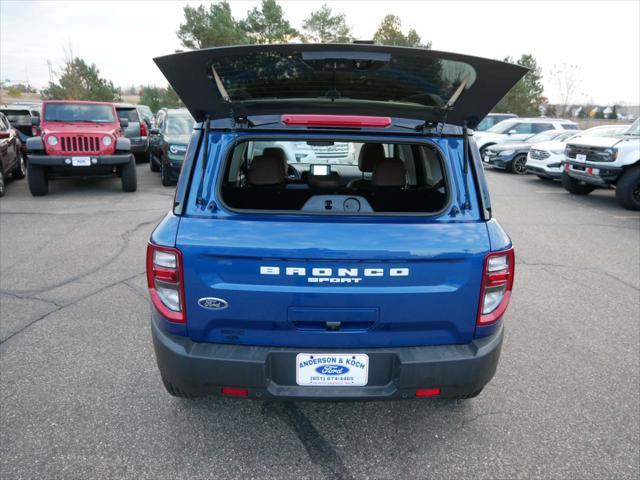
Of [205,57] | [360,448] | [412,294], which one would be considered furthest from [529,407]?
[205,57]

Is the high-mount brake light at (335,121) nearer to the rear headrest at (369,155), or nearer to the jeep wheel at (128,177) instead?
the rear headrest at (369,155)

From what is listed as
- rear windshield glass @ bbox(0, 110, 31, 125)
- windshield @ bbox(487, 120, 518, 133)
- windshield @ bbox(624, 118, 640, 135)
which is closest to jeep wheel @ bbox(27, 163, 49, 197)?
rear windshield glass @ bbox(0, 110, 31, 125)

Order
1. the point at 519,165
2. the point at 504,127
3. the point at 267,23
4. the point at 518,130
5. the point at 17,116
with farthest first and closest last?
1. the point at 267,23
2. the point at 504,127
3. the point at 518,130
4. the point at 519,165
5. the point at 17,116

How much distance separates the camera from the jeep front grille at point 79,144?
9508 millimetres

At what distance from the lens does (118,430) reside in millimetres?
2617

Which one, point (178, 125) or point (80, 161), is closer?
point (80, 161)

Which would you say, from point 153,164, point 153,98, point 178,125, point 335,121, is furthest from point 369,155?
point 153,98

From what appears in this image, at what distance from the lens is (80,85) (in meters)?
31.9

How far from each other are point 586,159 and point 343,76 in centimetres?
968

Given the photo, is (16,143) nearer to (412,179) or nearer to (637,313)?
(412,179)

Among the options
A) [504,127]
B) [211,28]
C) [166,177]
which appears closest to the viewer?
[166,177]

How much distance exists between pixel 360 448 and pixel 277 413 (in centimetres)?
54

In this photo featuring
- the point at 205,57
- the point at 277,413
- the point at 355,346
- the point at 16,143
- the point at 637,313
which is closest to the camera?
the point at 205,57

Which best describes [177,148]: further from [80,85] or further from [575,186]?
[80,85]
